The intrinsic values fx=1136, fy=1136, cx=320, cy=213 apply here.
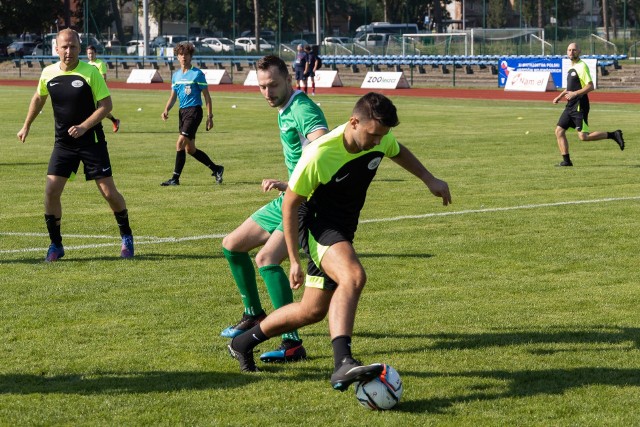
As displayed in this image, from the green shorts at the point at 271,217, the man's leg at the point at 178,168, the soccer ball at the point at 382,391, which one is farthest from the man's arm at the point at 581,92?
the soccer ball at the point at 382,391

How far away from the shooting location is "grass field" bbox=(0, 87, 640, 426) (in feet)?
21.0

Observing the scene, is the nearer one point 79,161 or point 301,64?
point 79,161

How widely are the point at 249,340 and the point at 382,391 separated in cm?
113

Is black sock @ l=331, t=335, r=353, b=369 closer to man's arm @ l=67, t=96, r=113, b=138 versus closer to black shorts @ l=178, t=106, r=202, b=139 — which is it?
man's arm @ l=67, t=96, r=113, b=138

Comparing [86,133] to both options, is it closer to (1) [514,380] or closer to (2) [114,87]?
(1) [514,380]

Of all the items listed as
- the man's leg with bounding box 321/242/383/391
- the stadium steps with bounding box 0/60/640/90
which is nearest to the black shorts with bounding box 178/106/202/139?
the man's leg with bounding box 321/242/383/391

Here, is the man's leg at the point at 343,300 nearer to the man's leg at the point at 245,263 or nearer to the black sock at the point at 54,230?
the man's leg at the point at 245,263

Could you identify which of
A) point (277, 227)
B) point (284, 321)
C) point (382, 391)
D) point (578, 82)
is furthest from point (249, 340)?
point (578, 82)

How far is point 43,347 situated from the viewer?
770 cm

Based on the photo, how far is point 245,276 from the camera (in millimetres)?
7867

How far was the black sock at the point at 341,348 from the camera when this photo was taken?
633cm

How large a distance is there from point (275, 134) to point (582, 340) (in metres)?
20.0

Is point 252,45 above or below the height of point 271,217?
above

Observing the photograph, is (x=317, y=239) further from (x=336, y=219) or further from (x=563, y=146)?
(x=563, y=146)
